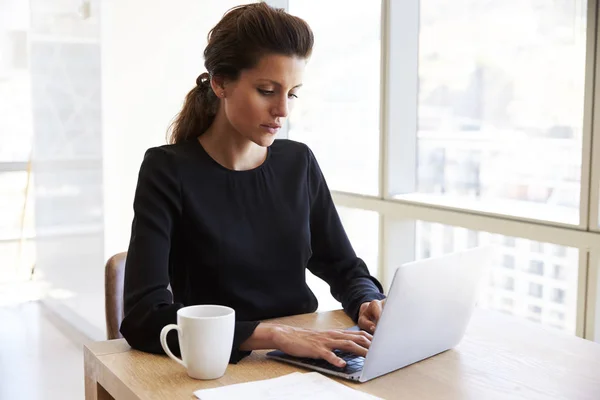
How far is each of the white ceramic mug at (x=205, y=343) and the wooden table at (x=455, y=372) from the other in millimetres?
20

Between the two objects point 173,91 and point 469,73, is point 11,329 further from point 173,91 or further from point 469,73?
point 469,73

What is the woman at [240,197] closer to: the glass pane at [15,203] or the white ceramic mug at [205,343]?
the white ceramic mug at [205,343]

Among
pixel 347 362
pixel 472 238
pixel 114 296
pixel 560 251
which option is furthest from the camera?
pixel 472 238

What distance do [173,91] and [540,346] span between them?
258cm

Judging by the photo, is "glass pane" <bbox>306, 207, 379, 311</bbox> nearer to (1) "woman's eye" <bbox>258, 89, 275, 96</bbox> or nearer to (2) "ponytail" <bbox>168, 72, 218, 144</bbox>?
(2) "ponytail" <bbox>168, 72, 218, 144</bbox>

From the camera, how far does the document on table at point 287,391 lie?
96cm

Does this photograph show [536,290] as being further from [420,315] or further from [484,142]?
[420,315]

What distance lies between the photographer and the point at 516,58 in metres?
2.28

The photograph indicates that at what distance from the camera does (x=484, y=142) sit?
242 cm

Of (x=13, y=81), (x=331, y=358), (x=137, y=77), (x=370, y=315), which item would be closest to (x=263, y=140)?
(x=370, y=315)

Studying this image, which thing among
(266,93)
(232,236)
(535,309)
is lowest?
(535,309)

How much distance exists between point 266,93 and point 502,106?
120 centimetres

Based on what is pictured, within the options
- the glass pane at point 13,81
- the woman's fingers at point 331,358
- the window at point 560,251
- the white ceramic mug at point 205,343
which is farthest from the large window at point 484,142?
the glass pane at point 13,81

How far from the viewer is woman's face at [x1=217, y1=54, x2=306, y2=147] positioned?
141 centimetres
